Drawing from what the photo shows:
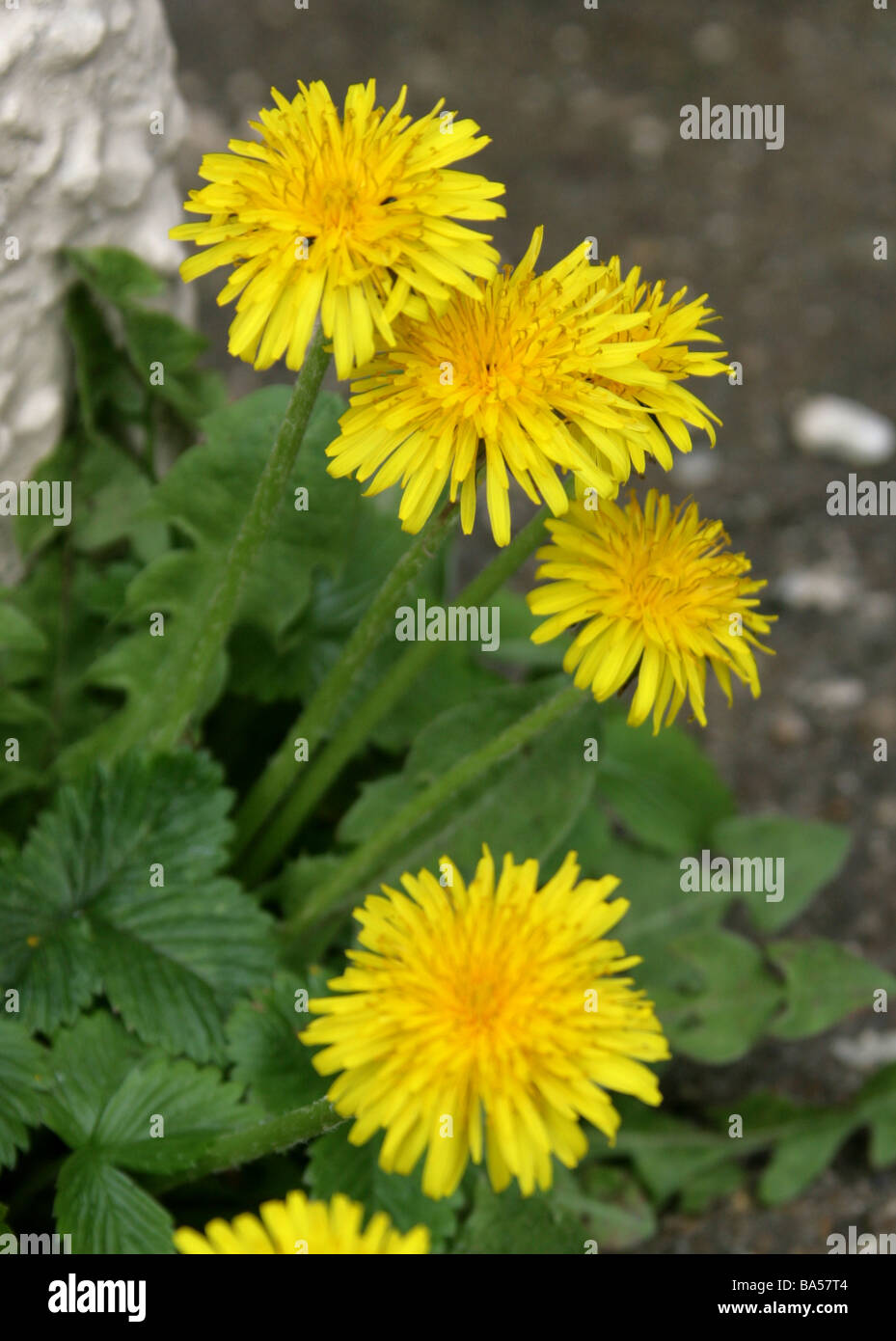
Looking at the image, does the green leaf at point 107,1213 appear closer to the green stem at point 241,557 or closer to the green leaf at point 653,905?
the green stem at point 241,557

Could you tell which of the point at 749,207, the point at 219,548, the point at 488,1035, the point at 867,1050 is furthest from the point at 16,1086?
the point at 749,207

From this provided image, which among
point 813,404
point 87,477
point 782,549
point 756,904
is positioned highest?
point 813,404

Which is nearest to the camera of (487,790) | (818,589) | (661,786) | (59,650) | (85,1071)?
(85,1071)

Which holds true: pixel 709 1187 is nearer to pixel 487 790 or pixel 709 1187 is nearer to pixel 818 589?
pixel 487 790

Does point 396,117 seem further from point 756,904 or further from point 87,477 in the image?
point 756,904
